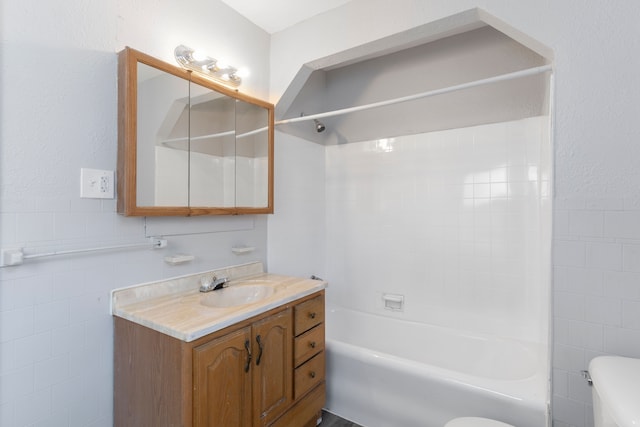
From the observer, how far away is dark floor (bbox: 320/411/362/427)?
193 cm

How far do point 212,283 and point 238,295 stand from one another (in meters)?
0.17

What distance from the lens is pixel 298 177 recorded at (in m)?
2.64

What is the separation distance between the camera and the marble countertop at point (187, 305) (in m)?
1.20

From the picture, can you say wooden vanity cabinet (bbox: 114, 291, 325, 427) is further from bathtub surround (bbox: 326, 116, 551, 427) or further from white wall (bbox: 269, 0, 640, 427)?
white wall (bbox: 269, 0, 640, 427)

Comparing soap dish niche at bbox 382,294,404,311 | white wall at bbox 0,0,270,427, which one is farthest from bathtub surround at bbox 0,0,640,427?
soap dish niche at bbox 382,294,404,311

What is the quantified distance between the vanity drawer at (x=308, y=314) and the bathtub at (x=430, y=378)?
1.08 ft

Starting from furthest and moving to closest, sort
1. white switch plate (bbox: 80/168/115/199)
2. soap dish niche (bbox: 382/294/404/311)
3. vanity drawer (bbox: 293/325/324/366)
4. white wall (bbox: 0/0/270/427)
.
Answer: soap dish niche (bbox: 382/294/404/311) < vanity drawer (bbox: 293/325/324/366) < white switch plate (bbox: 80/168/115/199) < white wall (bbox: 0/0/270/427)

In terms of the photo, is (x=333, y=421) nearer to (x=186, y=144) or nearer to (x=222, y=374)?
(x=222, y=374)

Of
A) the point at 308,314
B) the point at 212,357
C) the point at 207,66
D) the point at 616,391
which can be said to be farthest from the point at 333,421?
the point at 207,66

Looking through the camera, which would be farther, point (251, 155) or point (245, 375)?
point (251, 155)

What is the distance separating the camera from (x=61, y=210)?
4.16 ft

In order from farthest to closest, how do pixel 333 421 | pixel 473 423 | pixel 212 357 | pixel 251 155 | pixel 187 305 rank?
pixel 251 155 → pixel 333 421 → pixel 187 305 → pixel 473 423 → pixel 212 357

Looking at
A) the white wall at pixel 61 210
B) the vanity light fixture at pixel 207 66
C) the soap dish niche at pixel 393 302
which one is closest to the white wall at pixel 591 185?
the soap dish niche at pixel 393 302

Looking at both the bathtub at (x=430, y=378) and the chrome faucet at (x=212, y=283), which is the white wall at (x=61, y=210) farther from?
the bathtub at (x=430, y=378)
